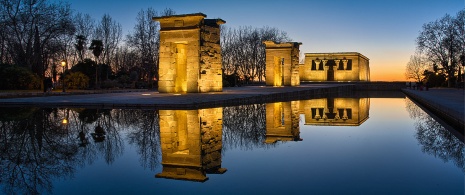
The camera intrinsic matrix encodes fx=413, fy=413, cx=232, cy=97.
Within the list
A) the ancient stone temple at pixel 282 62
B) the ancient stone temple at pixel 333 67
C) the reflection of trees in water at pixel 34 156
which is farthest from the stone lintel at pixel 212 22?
the ancient stone temple at pixel 333 67

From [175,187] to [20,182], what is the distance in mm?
1628

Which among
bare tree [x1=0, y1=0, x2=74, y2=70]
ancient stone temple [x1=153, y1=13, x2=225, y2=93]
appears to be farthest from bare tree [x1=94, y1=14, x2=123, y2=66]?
ancient stone temple [x1=153, y1=13, x2=225, y2=93]

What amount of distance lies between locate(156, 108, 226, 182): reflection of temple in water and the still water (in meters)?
0.01

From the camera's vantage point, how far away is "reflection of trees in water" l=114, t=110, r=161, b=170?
5.42 m

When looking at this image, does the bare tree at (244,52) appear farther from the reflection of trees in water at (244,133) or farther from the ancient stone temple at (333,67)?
the reflection of trees in water at (244,133)

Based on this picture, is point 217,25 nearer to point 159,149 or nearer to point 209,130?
point 209,130

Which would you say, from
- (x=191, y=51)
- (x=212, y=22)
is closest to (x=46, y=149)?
(x=191, y=51)

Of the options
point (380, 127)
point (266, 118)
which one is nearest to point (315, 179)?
point (380, 127)

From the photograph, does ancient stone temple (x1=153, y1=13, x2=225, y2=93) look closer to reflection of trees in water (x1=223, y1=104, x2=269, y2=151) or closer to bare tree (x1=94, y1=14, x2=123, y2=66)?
reflection of trees in water (x1=223, y1=104, x2=269, y2=151)

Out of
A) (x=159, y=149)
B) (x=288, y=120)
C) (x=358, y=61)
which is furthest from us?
(x=358, y=61)

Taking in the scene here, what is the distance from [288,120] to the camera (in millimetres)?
10359

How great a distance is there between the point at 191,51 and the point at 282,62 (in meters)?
17.5

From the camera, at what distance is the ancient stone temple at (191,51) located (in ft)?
65.8

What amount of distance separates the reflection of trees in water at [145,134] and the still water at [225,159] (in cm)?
2
